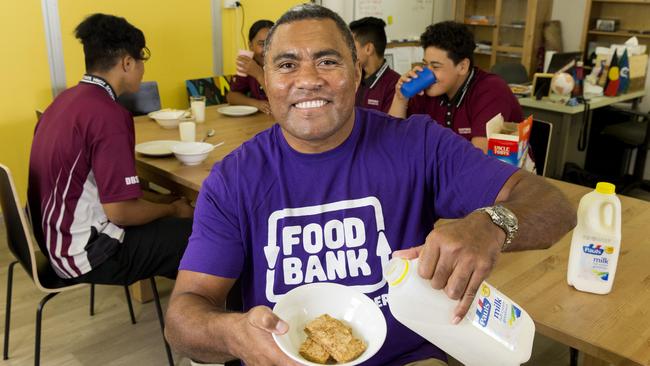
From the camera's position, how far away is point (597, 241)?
1304 millimetres

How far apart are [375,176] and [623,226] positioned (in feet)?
2.86

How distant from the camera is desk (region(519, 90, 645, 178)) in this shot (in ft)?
12.6

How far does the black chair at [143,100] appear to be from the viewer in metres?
3.51

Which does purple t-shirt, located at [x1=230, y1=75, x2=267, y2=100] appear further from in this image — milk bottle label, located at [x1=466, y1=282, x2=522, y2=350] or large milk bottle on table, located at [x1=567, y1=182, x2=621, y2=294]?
milk bottle label, located at [x1=466, y1=282, x2=522, y2=350]

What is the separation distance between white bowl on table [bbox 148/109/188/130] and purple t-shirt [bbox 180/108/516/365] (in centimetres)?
174

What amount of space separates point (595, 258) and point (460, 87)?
55.9 inches

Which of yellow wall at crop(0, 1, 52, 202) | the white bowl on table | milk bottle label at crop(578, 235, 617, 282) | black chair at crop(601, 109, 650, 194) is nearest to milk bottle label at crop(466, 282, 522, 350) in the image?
milk bottle label at crop(578, 235, 617, 282)

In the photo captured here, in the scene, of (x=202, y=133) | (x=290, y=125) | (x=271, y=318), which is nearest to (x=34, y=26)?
(x=202, y=133)

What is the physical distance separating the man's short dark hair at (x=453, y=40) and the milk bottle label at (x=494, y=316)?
1787mm

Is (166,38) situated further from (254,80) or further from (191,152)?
(191,152)

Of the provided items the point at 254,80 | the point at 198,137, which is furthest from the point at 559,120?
the point at 198,137

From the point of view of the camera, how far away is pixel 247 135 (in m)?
2.88

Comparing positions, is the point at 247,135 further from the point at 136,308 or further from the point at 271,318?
the point at 271,318

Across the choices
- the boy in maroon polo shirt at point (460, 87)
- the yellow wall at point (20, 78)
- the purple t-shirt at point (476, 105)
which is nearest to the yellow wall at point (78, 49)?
the yellow wall at point (20, 78)
